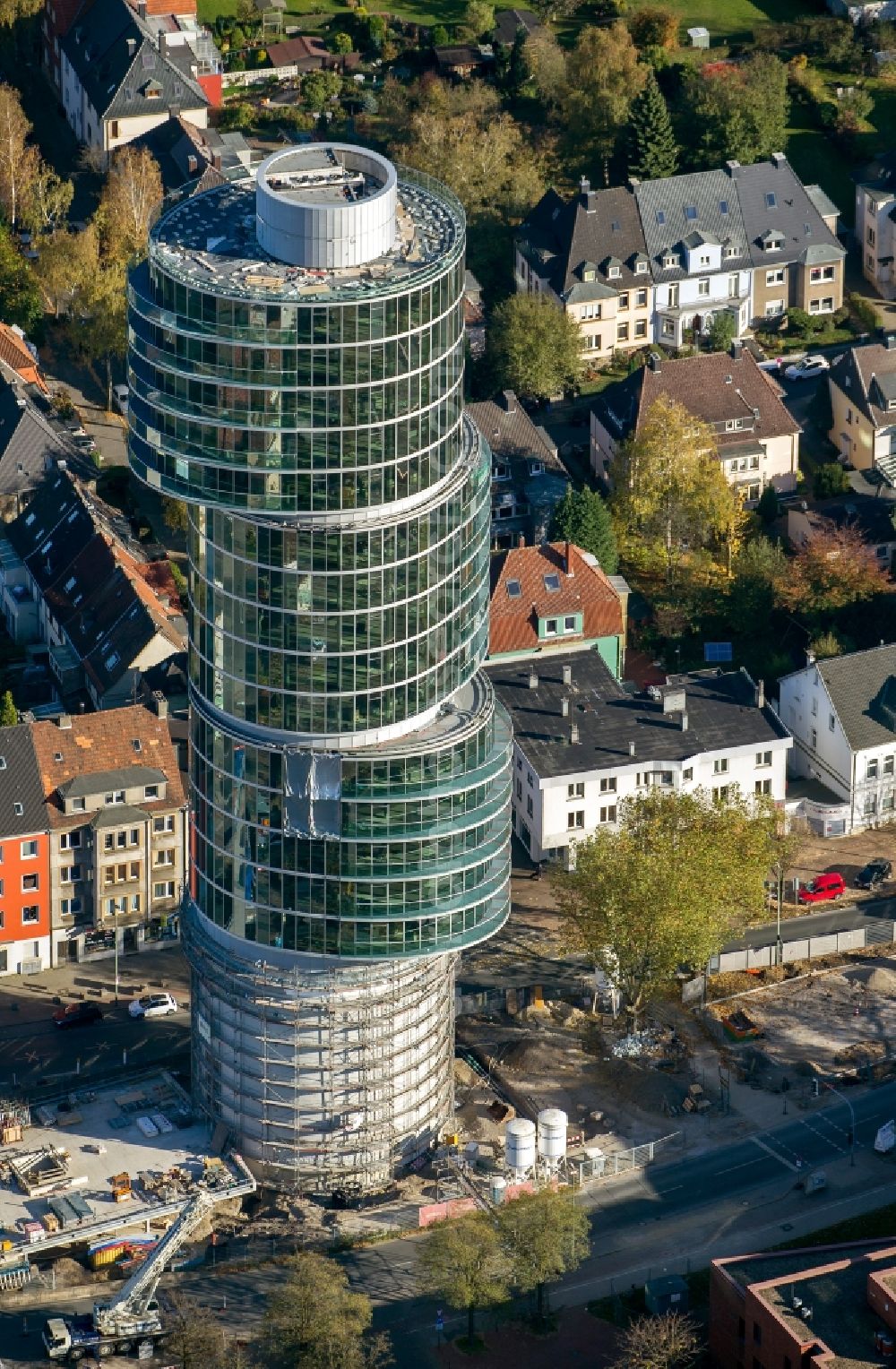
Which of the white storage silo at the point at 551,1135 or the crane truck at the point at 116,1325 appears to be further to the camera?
the white storage silo at the point at 551,1135

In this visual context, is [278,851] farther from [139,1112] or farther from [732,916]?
[732,916]

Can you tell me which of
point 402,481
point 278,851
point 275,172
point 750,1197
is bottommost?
point 750,1197

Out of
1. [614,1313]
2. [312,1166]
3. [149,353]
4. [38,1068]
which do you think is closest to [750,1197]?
[614,1313]

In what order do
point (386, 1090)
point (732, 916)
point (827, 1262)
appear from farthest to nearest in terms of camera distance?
point (732, 916)
point (386, 1090)
point (827, 1262)

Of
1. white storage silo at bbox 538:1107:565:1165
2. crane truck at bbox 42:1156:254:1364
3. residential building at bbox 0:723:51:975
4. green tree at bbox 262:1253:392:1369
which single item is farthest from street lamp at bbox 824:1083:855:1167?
residential building at bbox 0:723:51:975

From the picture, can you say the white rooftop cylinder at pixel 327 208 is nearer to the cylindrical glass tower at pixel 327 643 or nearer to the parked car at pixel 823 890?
the cylindrical glass tower at pixel 327 643

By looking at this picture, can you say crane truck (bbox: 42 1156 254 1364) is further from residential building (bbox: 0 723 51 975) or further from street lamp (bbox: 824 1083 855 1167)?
street lamp (bbox: 824 1083 855 1167)

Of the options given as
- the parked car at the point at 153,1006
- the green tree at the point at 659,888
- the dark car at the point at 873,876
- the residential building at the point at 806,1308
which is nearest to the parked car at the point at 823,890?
the dark car at the point at 873,876
